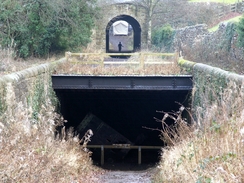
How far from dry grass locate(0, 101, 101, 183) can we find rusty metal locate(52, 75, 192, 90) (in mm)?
4090

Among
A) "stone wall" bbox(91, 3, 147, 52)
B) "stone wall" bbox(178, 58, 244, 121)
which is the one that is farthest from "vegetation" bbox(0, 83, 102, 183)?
"stone wall" bbox(91, 3, 147, 52)

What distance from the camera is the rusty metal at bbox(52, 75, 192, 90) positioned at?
1314 centimetres

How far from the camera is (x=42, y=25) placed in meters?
17.9

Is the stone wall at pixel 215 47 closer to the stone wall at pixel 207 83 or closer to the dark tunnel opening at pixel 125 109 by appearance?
the stone wall at pixel 207 83

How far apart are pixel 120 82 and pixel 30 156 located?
7.74 metres

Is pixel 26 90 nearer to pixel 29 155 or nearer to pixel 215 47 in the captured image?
pixel 29 155

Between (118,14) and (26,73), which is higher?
(118,14)

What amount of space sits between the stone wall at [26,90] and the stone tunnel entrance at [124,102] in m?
1.37

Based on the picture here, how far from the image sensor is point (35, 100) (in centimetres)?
1014

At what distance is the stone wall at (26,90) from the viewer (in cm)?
731

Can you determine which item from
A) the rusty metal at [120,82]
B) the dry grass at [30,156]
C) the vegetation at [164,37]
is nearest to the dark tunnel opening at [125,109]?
the rusty metal at [120,82]

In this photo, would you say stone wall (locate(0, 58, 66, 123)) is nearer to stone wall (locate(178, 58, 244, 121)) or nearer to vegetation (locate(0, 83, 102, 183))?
vegetation (locate(0, 83, 102, 183))

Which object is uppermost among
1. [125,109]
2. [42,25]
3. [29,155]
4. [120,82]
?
[42,25]

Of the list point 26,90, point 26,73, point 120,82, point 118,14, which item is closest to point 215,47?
point 120,82
